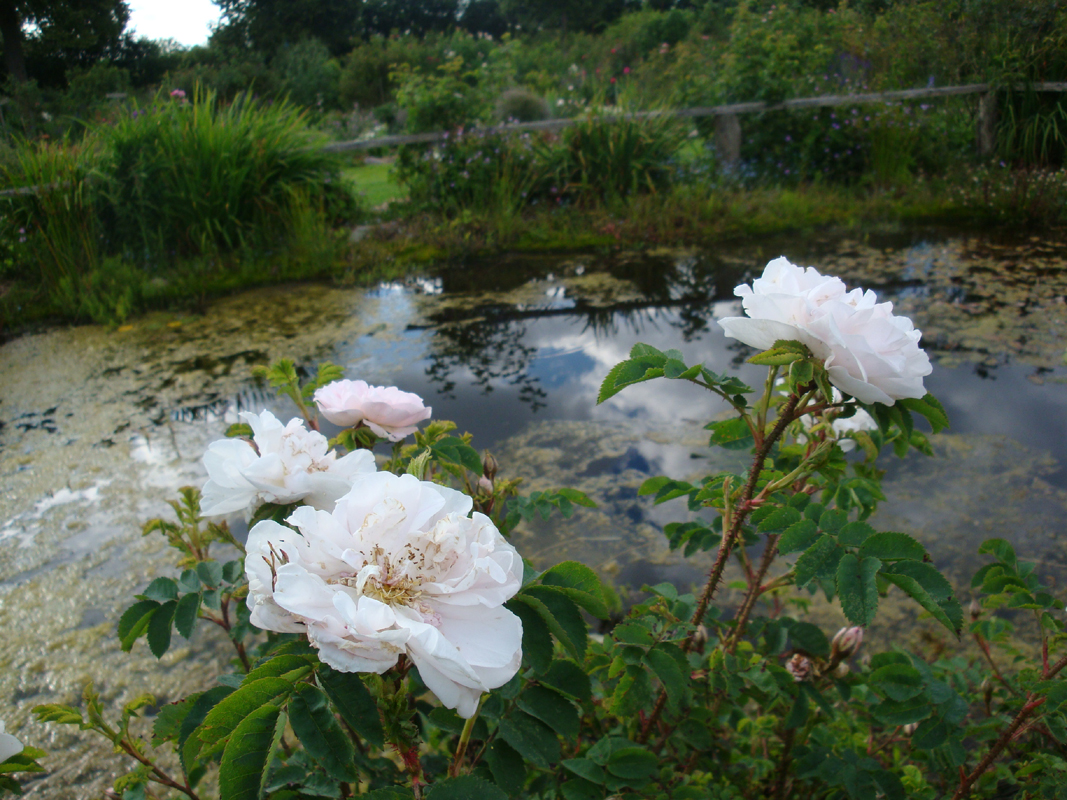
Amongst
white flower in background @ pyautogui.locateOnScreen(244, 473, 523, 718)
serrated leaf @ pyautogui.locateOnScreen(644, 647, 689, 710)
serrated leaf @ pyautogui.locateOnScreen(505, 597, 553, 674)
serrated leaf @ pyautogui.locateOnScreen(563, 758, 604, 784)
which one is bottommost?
serrated leaf @ pyautogui.locateOnScreen(563, 758, 604, 784)

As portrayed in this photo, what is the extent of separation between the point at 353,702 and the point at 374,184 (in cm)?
841

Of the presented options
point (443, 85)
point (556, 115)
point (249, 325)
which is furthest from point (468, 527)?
point (556, 115)

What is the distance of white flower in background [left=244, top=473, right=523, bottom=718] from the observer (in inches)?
19.1

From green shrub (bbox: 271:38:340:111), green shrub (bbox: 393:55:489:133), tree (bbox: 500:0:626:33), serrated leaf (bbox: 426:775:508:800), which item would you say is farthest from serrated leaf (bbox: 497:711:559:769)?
tree (bbox: 500:0:626:33)

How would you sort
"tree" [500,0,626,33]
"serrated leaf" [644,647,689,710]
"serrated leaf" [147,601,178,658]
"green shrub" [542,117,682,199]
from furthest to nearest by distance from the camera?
"tree" [500,0,626,33] → "green shrub" [542,117,682,199] → "serrated leaf" [147,601,178,658] → "serrated leaf" [644,647,689,710]

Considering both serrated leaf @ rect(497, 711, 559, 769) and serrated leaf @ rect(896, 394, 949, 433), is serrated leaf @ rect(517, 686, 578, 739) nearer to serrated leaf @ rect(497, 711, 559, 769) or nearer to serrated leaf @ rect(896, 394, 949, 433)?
serrated leaf @ rect(497, 711, 559, 769)

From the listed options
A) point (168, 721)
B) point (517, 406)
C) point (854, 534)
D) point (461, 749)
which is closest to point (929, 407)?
point (854, 534)

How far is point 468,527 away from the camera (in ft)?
1.78

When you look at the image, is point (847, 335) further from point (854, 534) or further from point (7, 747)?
point (7, 747)

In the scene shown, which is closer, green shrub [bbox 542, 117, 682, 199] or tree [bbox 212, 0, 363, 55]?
green shrub [bbox 542, 117, 682, 199]

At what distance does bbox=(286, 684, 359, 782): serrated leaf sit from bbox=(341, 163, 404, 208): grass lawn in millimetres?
5771

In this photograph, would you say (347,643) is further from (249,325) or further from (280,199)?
(280,199)

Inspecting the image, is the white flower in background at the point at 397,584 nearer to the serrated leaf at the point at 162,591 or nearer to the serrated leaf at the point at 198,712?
the serrated leaf at the point at 198,712

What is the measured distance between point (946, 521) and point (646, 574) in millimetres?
929
